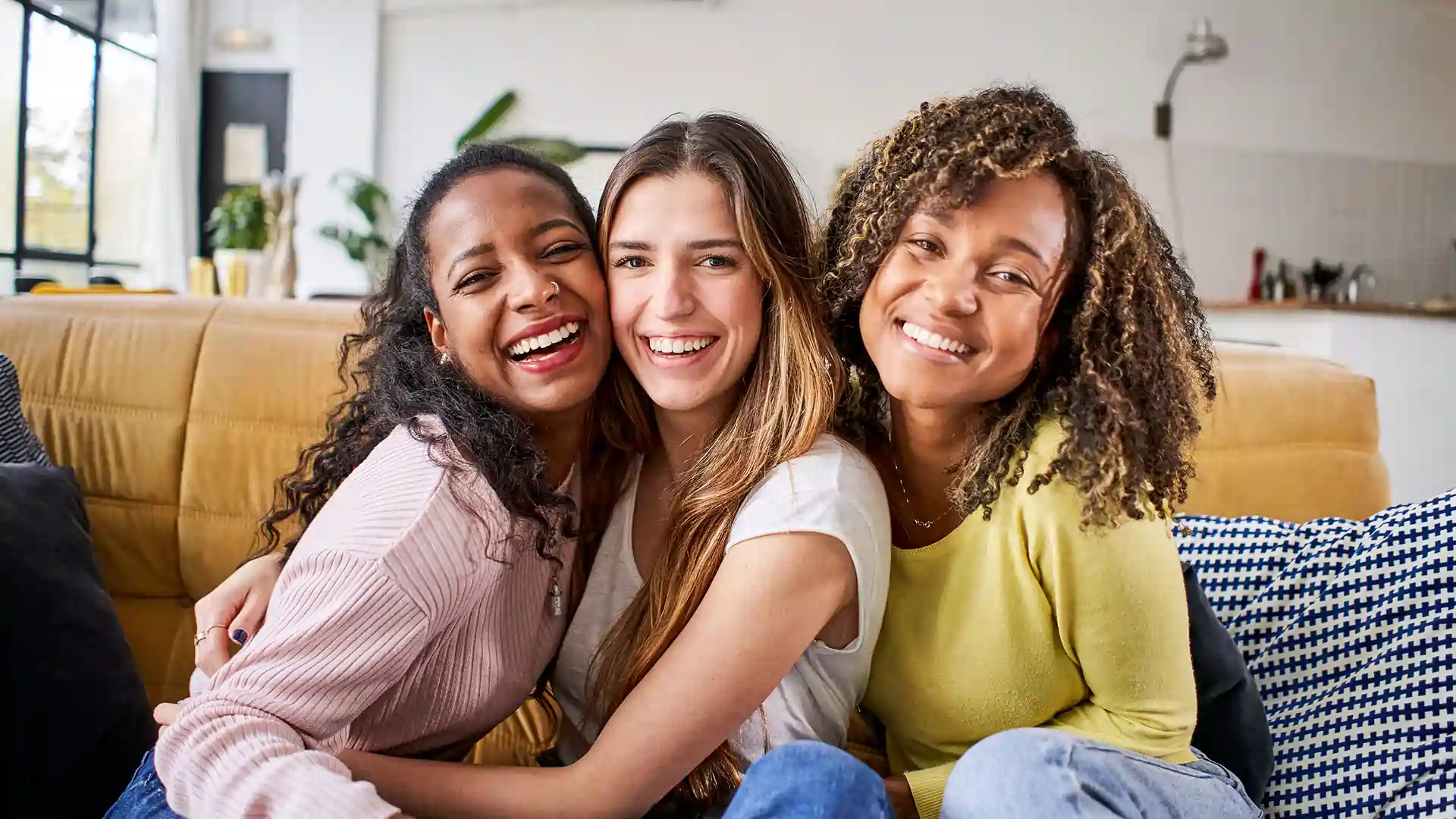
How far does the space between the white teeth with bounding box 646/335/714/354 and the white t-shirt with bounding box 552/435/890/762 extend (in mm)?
167

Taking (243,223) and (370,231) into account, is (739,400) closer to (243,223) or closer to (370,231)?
(243,223)

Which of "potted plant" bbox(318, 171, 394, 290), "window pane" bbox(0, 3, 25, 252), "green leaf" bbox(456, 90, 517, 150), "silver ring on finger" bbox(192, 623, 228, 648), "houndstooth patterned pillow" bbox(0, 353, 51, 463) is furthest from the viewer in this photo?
"green leaf" bbox(456, 90, 517, 150)

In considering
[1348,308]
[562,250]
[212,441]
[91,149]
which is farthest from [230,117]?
[1348,308]

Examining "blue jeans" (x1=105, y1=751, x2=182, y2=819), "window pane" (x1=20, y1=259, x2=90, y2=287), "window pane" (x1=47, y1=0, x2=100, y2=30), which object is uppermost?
"window pane" (x1=47, y1=0, x2=100, y2=30)

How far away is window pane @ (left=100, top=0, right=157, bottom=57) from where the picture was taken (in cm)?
534

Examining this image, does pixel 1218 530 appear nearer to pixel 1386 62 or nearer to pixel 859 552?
pixel 859 552

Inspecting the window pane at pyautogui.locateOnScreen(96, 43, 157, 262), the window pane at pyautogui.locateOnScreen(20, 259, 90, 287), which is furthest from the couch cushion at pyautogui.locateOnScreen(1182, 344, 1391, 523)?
the window pane at pyautogui.locateOnScreen(96, 43, 157, 262)

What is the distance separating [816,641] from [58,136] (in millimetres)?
5162

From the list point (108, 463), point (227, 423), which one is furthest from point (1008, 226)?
point (108, 463)

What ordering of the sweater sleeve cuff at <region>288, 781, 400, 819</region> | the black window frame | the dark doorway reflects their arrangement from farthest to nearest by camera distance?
the dark doorway, the black window frame, the sweater sleeve cuff at <region>288, 781, 400, 819</region>

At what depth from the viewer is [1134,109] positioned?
565 cm

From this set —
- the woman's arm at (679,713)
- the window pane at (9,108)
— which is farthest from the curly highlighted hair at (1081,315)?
the window pane at (9,108)

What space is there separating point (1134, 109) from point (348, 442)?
5.30 m

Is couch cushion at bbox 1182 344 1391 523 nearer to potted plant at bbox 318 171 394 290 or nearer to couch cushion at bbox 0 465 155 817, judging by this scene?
couch cushion at bbox 0 465 155 817
